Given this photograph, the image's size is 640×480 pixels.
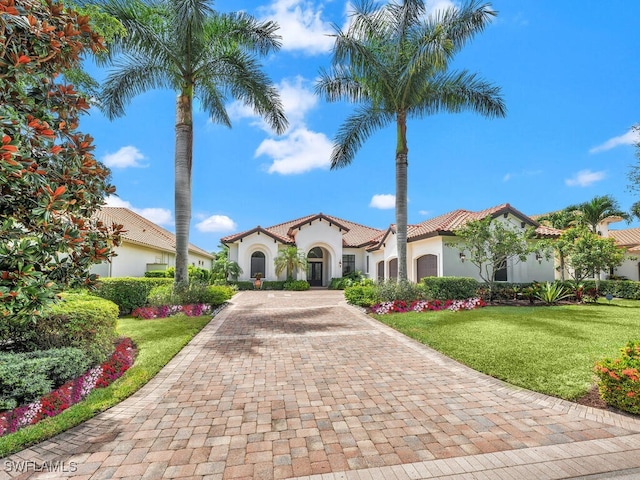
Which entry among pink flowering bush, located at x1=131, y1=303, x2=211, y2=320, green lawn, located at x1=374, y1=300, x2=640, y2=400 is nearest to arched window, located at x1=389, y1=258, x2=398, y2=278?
green lawn, located at x1=374, y1=300, x2=640, y2=400

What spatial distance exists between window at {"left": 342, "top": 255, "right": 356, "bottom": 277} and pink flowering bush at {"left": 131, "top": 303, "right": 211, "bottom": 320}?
19587 millimetres

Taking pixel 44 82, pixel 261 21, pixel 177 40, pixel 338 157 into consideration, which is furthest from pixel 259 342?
pixel 261 21

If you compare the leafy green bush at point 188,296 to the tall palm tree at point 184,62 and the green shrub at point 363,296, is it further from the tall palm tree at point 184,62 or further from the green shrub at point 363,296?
the green shrub at point 363,296

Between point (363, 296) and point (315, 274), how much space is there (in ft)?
54.3

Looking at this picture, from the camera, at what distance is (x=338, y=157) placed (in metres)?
16.5

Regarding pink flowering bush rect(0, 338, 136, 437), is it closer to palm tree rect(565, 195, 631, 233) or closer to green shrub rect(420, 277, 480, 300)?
green shrub rect(420, 277, 480, 300)

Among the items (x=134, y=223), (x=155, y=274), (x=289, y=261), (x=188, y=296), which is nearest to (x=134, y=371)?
(x=188, y=296)

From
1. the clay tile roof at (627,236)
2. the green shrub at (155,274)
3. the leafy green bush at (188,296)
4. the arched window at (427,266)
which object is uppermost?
the clay tile roof at (627,236)

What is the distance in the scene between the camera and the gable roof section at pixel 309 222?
1098 inches

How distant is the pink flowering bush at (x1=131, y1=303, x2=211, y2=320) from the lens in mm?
11891

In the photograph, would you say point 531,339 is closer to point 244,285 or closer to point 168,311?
point 168,311

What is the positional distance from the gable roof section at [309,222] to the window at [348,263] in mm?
1259

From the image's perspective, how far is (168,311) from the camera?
12211 millimetres

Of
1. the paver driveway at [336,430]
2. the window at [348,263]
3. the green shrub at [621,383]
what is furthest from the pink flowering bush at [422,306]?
the window at [348,263]
